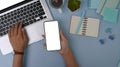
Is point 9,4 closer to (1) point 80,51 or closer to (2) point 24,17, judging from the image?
(2) point 24,17

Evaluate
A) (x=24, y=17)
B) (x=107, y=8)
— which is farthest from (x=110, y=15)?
(x=24, y=17)

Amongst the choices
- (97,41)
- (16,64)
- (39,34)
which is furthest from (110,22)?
(16,64)

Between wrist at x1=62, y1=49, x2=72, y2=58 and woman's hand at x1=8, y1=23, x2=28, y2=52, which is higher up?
woman's hand at x1=8, y1=23, x2=28, y2=52

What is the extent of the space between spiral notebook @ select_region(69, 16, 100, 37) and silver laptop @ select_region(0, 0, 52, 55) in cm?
10

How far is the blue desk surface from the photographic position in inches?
55.3

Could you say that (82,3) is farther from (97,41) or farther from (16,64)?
(16,64)

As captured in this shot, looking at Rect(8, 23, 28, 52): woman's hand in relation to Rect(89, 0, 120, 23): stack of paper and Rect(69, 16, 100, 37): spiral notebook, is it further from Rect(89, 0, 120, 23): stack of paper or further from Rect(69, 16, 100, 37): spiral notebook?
Rect(89, 0, 120, 23): stack of paper

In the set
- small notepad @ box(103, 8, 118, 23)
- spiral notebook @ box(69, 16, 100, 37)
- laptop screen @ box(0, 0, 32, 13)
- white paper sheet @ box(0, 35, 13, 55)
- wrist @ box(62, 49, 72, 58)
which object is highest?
laptop screen @ box(0, 0, 32, 13)

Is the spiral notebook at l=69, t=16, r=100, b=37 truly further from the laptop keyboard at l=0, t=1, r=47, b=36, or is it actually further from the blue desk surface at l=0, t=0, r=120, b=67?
the laptop keyboard at l=0, t=1, r=47, b=36

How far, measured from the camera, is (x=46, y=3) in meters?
1.41

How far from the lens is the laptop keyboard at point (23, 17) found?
139 cm

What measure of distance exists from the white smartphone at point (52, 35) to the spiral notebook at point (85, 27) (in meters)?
0.07

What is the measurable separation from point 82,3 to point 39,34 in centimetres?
23

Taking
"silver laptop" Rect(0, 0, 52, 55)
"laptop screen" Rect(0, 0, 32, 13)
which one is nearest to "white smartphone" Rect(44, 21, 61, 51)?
"silver laptop" Rect(0, 0, 52, 55)
